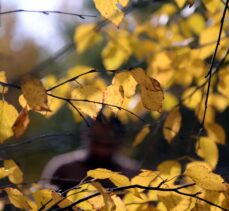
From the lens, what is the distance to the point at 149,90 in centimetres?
119

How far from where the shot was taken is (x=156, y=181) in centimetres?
140

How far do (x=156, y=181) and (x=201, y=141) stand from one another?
415 mm

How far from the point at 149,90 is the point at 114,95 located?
9 cm

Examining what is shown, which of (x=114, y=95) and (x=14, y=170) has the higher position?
(x=114, y=95)

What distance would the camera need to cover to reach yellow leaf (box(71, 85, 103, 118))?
1.25 meters

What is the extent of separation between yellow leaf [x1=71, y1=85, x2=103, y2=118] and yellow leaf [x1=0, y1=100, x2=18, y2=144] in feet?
0.37

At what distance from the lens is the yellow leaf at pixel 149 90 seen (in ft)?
3.86

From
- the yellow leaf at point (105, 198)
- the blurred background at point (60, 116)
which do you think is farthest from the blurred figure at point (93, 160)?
the yellow leaf at point (105, 198)

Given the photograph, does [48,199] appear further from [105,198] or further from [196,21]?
[196,21]

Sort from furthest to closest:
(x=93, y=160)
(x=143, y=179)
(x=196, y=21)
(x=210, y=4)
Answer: (x=93, y=160) → (x=196, y=21) → (x=210, y=4) → (x=143, y=179)

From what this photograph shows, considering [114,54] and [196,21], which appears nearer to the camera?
[114,54]

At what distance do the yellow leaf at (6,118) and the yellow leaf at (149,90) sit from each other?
0.74 feet

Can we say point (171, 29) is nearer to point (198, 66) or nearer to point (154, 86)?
point (198, 66)

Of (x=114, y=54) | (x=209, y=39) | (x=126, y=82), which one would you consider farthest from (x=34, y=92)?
(x=114, y=54)
